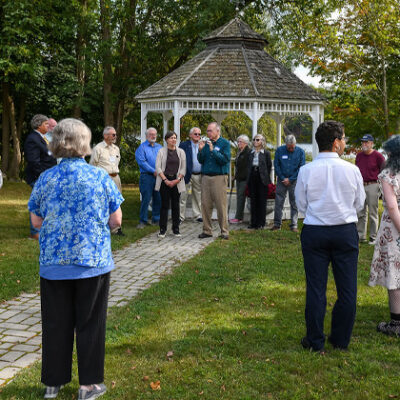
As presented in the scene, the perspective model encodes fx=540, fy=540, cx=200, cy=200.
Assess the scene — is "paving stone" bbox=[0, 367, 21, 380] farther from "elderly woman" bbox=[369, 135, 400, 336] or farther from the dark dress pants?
"elderly woman" bbox=[369, 135, 400, 336]

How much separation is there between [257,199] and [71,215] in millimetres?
8470

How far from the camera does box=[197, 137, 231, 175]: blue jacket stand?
9812 mm

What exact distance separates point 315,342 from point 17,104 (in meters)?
23.1

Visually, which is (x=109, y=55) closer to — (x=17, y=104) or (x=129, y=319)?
(x=17, y=104)

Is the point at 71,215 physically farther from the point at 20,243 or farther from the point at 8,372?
the point at 20,243

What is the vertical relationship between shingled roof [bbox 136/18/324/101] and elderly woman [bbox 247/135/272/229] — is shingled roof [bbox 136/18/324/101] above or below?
above

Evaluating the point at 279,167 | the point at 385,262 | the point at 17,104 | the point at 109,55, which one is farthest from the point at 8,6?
the point at 385,262

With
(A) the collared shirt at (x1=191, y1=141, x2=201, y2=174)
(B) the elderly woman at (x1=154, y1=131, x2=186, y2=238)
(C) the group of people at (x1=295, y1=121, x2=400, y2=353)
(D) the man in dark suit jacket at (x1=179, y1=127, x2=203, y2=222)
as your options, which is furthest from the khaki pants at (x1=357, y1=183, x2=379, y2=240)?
(C) the group of people at (x1=295, y1=121, x2=400, y2=353)

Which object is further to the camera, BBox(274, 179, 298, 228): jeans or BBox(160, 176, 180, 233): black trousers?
BBox(274, 179, 298, 228): jeans

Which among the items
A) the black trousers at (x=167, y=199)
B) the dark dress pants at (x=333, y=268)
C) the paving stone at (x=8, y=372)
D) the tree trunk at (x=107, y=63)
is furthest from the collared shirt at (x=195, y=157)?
the tree trunk at (x=107, y=63)

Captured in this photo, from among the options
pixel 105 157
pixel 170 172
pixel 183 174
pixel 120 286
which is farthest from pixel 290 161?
pixel 120 286

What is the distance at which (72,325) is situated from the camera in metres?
3.84

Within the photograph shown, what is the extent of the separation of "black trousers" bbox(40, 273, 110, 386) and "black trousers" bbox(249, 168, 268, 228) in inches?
320

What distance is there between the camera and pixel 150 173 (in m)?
11.6
